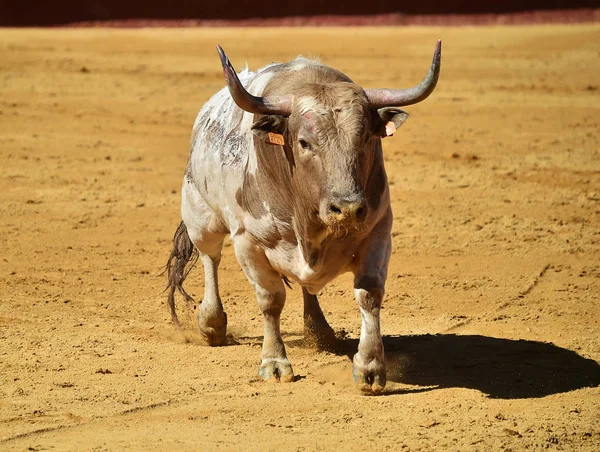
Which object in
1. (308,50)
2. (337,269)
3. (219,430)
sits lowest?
(219,430)

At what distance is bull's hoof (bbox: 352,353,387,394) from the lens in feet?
22.4

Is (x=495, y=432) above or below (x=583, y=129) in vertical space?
below

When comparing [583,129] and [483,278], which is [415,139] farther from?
[483,278]

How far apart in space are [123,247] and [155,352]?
3.13 meters

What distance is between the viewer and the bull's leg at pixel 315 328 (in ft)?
26.5

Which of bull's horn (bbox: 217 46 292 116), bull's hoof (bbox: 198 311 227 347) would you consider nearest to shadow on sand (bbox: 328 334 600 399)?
Answer: bull's hoof (bbox: 198 311 227 347)

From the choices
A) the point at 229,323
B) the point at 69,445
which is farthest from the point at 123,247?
the point at 69,445

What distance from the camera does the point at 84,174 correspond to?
13664 mm

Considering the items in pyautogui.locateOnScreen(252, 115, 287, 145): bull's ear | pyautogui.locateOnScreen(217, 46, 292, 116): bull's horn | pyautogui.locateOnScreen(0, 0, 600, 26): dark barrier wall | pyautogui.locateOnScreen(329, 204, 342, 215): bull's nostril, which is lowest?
pyautogui.locateOnScreen(329, 204, 342, 215): bull's nostril

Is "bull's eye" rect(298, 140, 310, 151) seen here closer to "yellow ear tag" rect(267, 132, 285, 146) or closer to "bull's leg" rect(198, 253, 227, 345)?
"yellow ear tag" rect(267, 132, 285, 146)

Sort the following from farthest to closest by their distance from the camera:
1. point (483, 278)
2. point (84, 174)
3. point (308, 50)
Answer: point (308, 50) → point (84, 174) → point (483, 278)

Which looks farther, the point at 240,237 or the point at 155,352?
the point at 155,352

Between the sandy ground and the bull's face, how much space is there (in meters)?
1.20

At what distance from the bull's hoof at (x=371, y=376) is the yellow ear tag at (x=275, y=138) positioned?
139 cm
